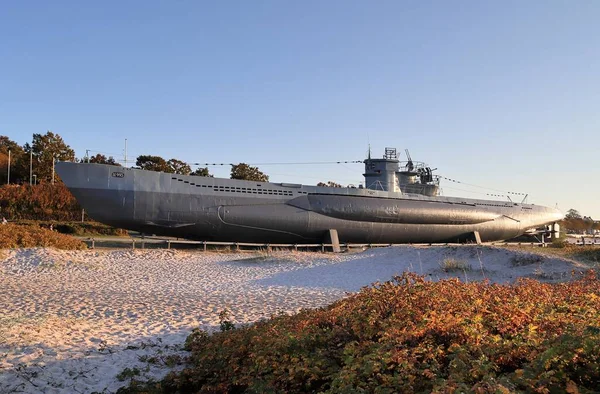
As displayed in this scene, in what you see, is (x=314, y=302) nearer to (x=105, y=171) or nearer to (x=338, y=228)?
(x=105, y=171)

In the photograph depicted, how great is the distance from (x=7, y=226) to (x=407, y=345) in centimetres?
2108

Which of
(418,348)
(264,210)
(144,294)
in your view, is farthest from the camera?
(264,210)

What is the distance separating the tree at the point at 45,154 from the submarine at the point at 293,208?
37604 mm

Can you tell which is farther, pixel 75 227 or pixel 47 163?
pixel 47 163

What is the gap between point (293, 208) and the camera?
24.2 metres

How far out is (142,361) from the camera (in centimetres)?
588

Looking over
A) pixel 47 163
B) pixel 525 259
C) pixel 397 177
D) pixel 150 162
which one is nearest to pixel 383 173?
pixel 397 177

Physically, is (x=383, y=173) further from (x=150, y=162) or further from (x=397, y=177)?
(x=150, y=162)

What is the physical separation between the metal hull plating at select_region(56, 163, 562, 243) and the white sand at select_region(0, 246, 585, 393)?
6.41 ft

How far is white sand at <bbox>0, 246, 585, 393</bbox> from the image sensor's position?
18.5 ft

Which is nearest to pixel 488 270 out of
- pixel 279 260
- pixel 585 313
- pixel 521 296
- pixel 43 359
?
pixel 279 260

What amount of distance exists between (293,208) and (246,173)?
36053mm

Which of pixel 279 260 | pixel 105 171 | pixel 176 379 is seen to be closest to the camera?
pixel 176 379

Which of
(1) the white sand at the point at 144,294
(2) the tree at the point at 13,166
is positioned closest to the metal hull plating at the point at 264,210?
(1) the white sand at the point at 144,294
